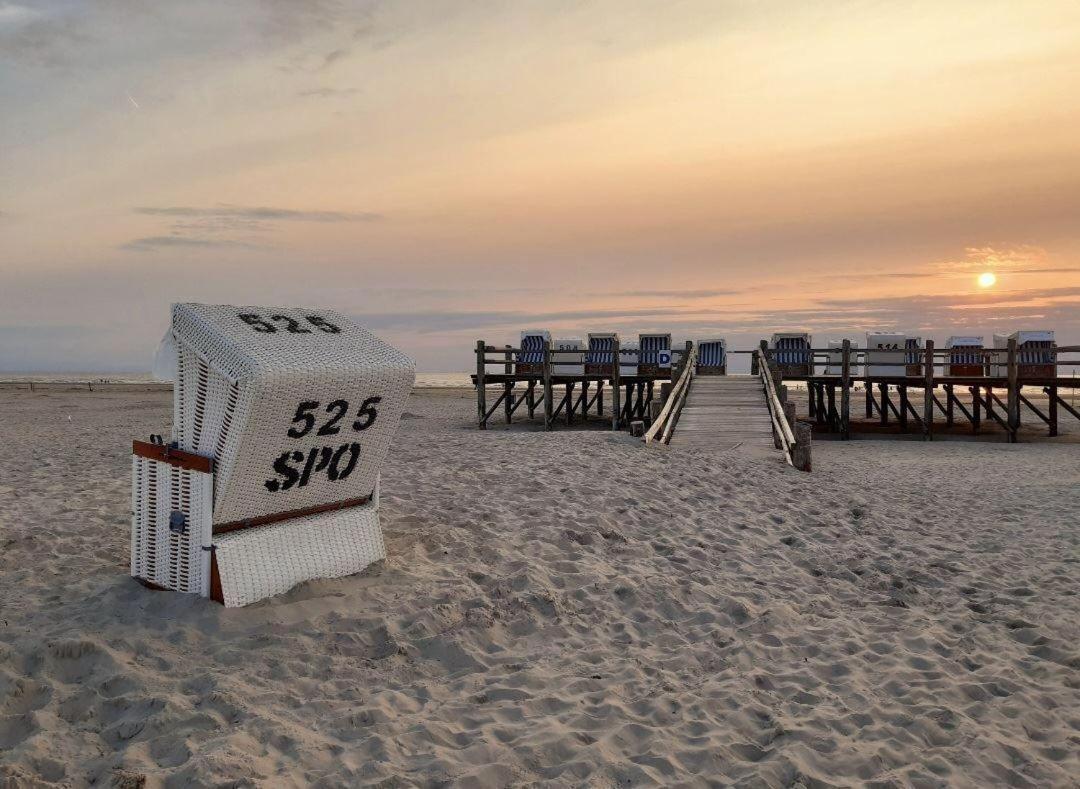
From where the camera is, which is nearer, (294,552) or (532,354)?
(294,552)

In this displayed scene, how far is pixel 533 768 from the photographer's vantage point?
3.94 m

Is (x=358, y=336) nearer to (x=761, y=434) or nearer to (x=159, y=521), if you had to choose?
(x=159, y=521)

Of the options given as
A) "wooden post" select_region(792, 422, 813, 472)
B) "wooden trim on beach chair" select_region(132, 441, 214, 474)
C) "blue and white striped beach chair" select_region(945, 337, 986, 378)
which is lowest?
"wooden post" select_region(792, 422, 813, 472)

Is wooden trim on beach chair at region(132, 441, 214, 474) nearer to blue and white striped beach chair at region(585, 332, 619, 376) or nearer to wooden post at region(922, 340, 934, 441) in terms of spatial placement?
blue and white striped beach chair at region(585, 332, 619, 376)

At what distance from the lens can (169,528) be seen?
5867 millimetres

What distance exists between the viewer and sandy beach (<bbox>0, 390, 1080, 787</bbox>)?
401 centimetres

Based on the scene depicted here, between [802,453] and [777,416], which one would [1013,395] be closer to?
[777,416]

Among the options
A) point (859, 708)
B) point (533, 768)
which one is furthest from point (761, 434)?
point (533, 768)

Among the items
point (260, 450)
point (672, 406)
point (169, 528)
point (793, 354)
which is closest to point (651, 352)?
point (793, 354)

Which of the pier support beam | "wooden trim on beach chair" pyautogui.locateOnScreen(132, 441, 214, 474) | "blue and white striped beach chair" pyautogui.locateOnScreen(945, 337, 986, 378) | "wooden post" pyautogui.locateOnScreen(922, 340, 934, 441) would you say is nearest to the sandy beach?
"wooden trim on beach chair" pyautogui.locateOnScreen(132, 441, 214, 474)

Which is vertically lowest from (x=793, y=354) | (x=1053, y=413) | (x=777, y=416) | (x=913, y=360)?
(x=1053, y=413)

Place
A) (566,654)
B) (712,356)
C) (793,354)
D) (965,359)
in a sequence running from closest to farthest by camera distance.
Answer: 1. (566,654)
2. (793,354)
3. (965,359)
4. (712,356)

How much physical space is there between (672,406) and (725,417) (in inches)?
42.0

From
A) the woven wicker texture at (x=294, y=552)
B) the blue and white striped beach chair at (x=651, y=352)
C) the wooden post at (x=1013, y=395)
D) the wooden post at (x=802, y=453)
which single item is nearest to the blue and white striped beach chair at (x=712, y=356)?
the blue and white striped beach chair at (x=651, y=352)
